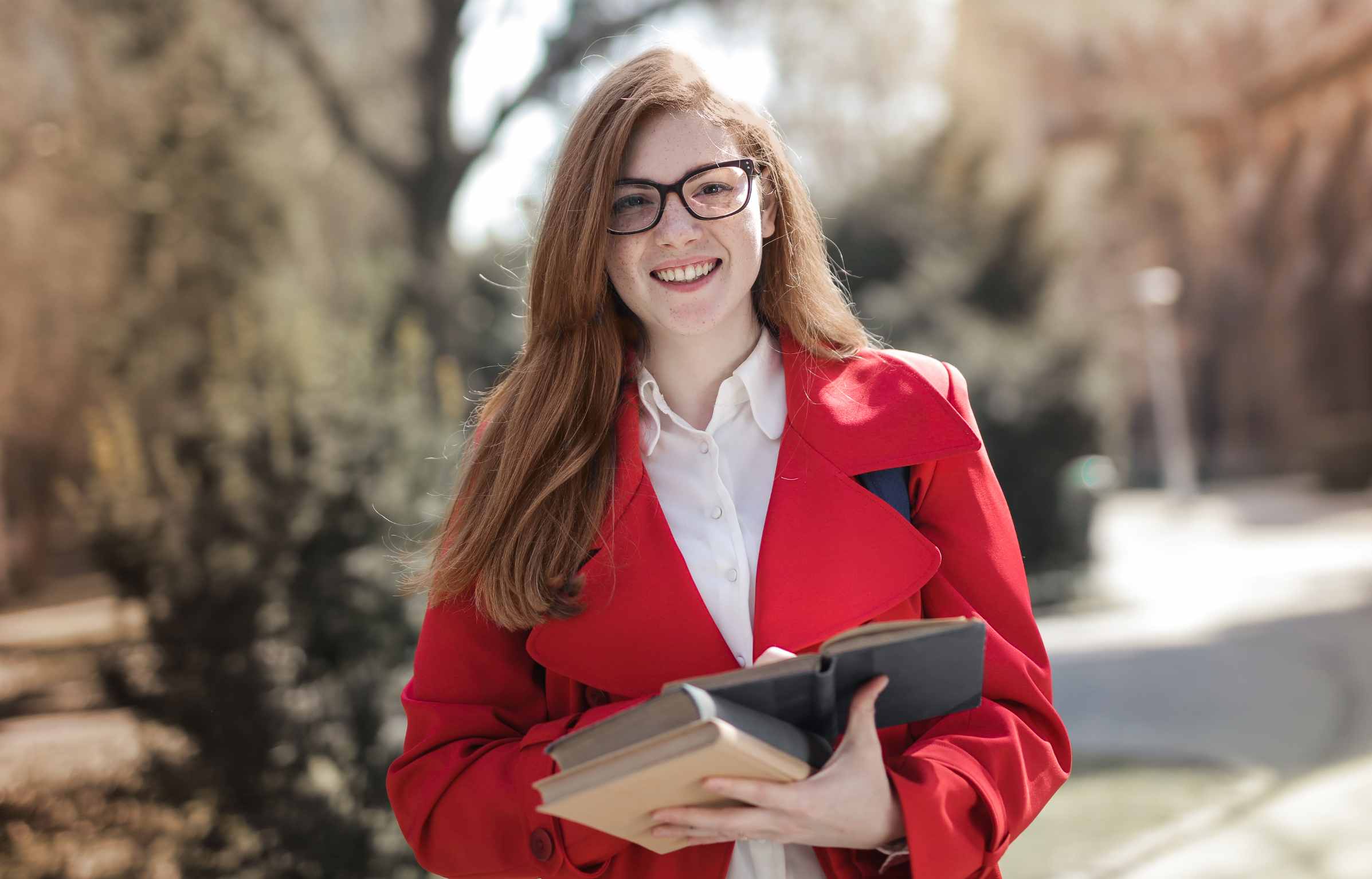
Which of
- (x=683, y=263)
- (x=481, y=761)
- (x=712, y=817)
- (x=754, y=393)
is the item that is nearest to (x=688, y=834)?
(x=712, y=817)

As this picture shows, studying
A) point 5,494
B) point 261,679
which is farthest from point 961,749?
point 5,494

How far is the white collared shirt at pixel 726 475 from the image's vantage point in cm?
197

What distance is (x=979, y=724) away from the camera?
71.0 inches

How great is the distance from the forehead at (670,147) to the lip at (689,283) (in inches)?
5.9

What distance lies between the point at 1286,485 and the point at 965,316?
20.3 m

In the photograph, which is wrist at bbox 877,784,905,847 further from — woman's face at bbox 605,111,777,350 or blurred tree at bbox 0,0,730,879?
blurred tree at bbox 0,0,730,879

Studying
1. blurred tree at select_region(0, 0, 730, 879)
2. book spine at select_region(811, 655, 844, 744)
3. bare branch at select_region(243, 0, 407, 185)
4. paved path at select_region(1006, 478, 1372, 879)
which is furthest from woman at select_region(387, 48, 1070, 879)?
bare branch at select_region(243, 0, 407, 185)

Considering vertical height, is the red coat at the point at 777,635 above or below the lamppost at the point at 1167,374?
above

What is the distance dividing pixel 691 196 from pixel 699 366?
0.30m

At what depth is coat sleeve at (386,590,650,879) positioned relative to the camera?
186cm

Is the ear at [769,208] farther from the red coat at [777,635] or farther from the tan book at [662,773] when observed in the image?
the tan book at [662,773]

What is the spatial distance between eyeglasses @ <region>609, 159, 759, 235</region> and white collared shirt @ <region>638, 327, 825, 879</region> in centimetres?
27

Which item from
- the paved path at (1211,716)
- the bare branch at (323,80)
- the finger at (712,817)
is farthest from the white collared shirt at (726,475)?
the bare branch at (323,80)

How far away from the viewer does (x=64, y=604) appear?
11445mm
